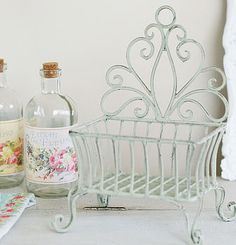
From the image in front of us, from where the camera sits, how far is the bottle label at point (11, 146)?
112cm

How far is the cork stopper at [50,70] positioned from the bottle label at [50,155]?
0.10m

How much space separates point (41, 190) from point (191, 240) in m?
0.35

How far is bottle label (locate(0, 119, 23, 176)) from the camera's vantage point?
112cm

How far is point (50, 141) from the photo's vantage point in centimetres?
105

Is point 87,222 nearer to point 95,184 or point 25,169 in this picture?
point 95,184

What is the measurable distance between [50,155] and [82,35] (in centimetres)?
29

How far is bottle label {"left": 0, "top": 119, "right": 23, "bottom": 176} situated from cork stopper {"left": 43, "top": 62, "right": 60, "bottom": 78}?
0.12 meters

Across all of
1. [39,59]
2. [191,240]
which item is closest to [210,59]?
[39,59]

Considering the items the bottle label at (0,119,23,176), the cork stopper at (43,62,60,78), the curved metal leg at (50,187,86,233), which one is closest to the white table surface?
the curved metal leg at (50,187,86,233)

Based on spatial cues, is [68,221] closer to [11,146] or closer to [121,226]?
[121,226]

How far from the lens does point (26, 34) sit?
122 centimetres

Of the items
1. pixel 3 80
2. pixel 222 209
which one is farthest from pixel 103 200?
pixel 3 80

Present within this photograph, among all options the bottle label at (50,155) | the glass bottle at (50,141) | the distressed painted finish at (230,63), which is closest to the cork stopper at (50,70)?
the glass bottle at (50,141)

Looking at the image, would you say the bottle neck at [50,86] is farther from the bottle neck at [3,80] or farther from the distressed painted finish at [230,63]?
the distressed painted finish at [230,63]
